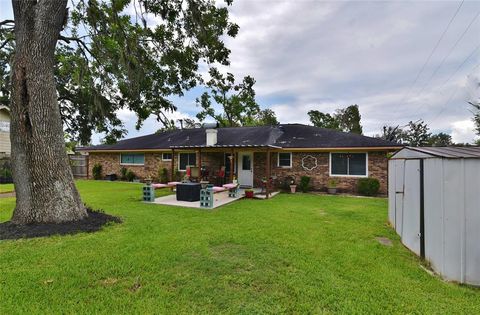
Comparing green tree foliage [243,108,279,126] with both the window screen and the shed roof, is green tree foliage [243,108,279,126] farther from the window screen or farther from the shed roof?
the shed roof

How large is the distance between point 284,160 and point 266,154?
3.38 feet

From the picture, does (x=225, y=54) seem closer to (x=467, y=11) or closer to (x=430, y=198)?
(x=430, y=198)

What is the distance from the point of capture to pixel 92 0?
270 inches

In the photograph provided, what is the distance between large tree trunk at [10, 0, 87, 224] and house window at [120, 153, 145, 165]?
12050mm

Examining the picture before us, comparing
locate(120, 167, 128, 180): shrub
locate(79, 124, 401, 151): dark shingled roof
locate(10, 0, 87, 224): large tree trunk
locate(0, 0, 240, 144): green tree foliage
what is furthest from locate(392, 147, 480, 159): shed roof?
locate(120, 167, 128, 180): shrub

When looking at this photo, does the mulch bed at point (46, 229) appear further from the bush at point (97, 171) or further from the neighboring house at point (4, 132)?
the neighboring house at point (4, 132)

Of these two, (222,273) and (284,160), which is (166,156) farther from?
(222,273)

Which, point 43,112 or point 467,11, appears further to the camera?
point 467,11

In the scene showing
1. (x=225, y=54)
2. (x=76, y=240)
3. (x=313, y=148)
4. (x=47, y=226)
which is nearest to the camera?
(x=76, y=240)

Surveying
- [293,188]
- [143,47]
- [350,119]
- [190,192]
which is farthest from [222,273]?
[350,119]

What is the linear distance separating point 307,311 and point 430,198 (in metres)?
2.62

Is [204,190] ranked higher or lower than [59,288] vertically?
higher

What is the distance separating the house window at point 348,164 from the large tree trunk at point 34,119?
1123cm

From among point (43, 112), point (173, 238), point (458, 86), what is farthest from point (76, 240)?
point (458, 86)
